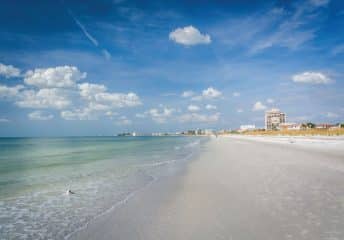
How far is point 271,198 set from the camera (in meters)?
7.03

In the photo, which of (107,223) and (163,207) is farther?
(163,207)

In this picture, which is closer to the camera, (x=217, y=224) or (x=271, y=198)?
(x=217, y=224)

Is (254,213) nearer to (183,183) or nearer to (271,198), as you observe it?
(271,198)

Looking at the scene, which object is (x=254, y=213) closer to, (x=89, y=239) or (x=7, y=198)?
(x=89, y=239)

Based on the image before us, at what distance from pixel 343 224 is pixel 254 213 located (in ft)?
5.34

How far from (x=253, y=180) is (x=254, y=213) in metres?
4.45

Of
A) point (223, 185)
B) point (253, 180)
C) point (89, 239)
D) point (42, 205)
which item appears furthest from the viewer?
point (253, 180)

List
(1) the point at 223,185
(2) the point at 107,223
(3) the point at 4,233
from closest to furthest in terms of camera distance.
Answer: (3) the point at 4,233 < (2) the point at 107,223 < (1) the point at 223,185

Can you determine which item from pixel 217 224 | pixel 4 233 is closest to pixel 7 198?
pixel 4 233

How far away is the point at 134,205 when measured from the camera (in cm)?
700

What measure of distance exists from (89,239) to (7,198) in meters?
5.09

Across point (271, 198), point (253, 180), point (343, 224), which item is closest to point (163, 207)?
point (271, 198)

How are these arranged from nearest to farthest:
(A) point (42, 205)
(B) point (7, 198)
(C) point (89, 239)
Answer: (C) point (89, 239), (A) point (42, 205), (B) point (7, 198)

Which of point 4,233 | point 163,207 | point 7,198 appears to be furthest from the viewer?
point 7,198
